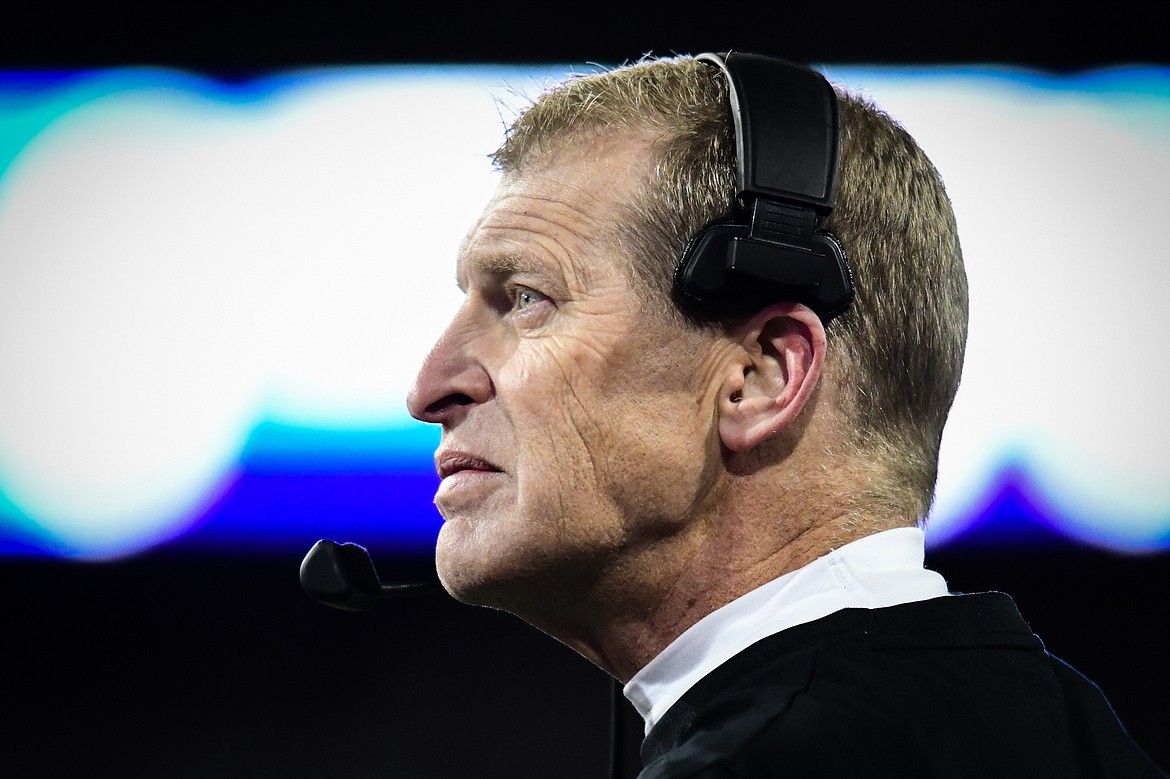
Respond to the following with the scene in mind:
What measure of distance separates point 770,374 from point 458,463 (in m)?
0.26

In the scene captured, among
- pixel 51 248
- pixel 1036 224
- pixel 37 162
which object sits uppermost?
pixel 37 162

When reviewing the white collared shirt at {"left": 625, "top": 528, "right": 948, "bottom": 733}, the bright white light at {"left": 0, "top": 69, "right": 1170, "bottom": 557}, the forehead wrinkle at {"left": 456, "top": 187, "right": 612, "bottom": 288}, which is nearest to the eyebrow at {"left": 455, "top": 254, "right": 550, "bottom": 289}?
the forehead wrinkle at {"left": 456, "top": 187, "right": 612, "bottom": 288}

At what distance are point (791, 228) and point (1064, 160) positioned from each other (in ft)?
A: 3.96

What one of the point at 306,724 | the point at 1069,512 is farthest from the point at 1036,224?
the point at 306,724

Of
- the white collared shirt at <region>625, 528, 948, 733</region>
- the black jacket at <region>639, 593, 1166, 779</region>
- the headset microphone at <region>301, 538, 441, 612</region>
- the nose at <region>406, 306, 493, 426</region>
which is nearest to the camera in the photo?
the black jacket at <region>639, 593, 1166, 779</region>

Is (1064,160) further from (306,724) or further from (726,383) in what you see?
(306,724)

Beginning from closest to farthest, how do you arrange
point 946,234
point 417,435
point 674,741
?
point 674,741 → point 946,234 → point 417,435

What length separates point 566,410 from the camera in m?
0.93

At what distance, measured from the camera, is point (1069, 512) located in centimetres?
190

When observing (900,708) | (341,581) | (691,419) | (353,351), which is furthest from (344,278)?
(900,708)

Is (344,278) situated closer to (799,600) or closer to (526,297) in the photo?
(526,297)

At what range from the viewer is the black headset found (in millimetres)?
916

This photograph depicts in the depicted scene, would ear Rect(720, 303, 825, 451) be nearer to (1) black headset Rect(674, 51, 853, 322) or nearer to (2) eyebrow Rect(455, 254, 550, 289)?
(1) black headset Rect(674, 51, 853, 322)

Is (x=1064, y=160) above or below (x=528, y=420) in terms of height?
above
